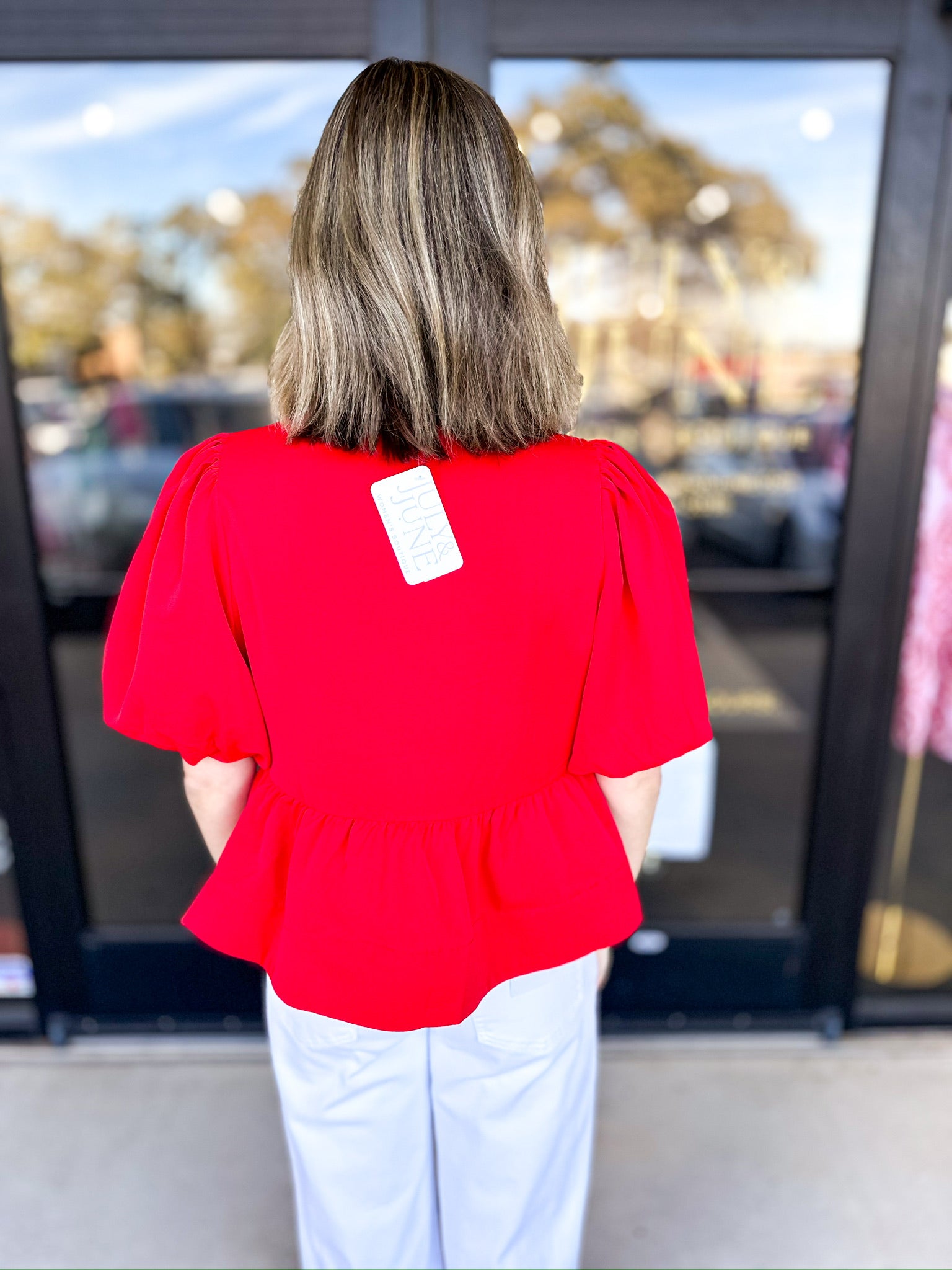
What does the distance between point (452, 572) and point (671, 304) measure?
1217 millimetres

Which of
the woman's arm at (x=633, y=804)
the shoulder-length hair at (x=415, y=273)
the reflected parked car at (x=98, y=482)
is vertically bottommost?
the woman's arm at (x=633, y=804)

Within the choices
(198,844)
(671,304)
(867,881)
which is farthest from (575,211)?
(198,844)

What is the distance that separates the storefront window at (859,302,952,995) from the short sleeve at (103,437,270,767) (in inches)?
56.4

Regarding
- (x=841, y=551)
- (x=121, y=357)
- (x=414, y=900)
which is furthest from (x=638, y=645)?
(x=121, y=357)

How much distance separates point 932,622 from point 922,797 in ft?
1.77

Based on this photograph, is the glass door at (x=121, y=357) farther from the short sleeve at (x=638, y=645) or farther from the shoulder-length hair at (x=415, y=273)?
the short sleeve at (x=638, y=645)

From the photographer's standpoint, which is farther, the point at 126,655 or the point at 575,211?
the point at 575,211

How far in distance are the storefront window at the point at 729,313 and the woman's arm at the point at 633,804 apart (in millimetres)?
825

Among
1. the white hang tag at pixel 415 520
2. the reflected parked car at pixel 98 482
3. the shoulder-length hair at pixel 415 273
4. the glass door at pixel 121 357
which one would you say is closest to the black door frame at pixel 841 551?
the glass door at pixel 121 357

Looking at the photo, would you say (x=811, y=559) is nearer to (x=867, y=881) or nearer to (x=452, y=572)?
(x=867, y=881)

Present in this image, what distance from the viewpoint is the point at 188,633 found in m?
0.91

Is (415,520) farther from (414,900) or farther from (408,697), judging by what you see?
(414,900)

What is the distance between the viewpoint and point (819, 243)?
1733mm

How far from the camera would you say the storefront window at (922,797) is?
1.86 meters
